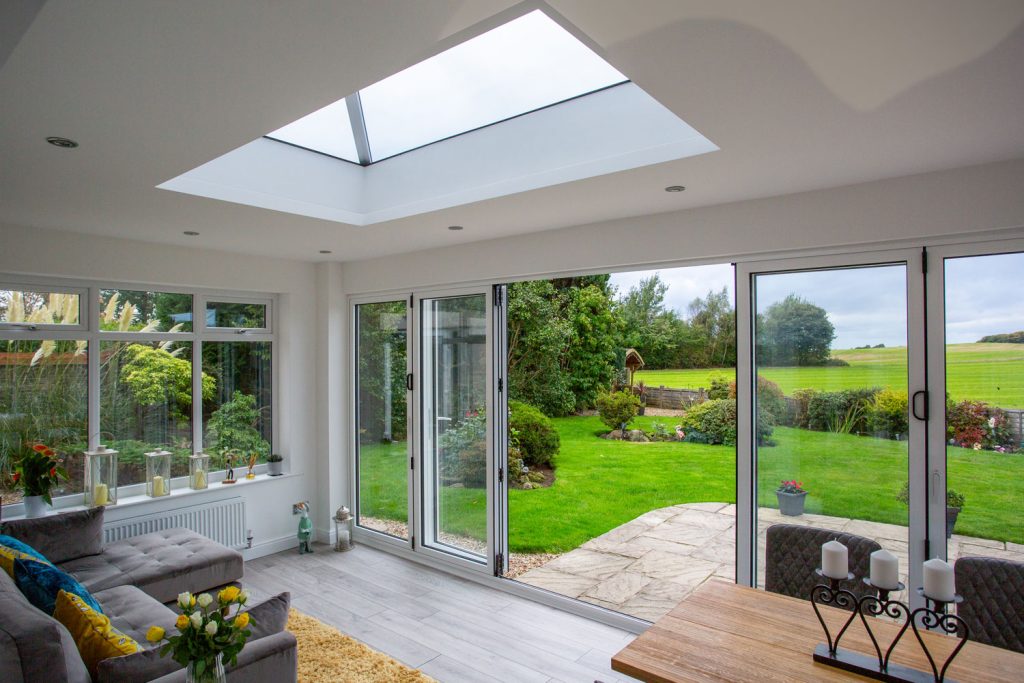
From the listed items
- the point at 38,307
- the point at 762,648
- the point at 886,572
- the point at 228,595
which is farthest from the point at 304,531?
the point at 886,572

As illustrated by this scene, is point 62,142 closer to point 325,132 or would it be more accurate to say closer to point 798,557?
point 325,132

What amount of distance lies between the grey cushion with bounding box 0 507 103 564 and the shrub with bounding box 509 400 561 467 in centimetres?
525

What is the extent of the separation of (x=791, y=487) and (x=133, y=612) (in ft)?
11.2

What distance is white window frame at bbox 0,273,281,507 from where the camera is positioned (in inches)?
164

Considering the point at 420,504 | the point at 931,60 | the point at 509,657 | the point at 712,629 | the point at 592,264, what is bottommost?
the point at 509,657

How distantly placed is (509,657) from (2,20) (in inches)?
138

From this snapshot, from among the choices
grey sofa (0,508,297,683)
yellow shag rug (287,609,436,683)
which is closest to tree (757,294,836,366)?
yellow shag rug (287,609,436,683)

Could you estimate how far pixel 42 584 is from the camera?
2488 millimetres

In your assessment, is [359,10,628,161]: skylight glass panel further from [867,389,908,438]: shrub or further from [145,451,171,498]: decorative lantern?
[145,451,171,498]: decorative lantern

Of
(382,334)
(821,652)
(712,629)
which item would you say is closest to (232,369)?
(382,334)

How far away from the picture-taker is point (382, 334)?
540cm

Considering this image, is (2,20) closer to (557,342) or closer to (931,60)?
(931,60)

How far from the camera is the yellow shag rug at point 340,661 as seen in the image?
10.5 feet

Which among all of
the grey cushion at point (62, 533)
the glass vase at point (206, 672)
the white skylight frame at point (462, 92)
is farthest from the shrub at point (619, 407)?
the glass vase at point (206, 672)
